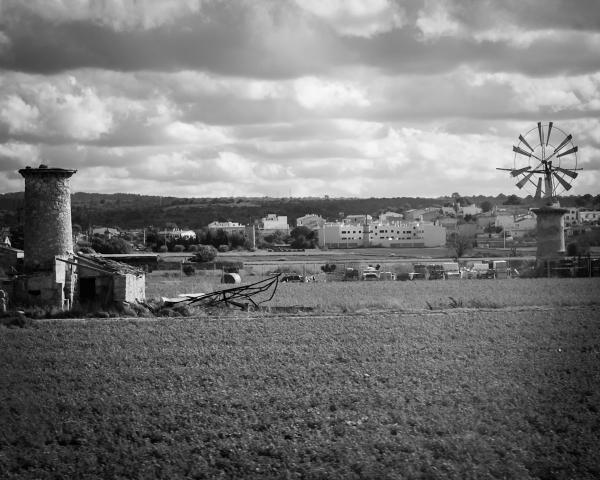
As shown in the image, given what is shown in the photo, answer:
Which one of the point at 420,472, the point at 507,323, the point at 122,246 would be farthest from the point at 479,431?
the point at 122,246

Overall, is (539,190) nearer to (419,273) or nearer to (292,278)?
(419,273)

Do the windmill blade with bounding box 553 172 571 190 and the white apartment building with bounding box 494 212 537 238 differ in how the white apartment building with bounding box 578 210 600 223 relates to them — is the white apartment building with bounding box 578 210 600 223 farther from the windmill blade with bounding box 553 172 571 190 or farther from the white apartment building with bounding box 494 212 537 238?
the windmill blade with bounding box 553 172 571 190

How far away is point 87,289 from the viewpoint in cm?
2366

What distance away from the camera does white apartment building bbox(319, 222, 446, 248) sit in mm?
114688

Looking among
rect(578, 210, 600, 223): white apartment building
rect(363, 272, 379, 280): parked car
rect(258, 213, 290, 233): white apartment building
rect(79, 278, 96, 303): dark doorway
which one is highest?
rect(578, 210, 600, 223): white apartment building

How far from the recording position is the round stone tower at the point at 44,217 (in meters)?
22.9

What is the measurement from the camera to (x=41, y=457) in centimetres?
1034

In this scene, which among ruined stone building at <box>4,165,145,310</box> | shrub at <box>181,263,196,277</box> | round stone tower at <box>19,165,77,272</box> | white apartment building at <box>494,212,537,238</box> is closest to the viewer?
ruined stone building at <box>4,165,145,310</box>

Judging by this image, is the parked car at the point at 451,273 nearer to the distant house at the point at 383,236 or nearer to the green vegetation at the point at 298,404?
the green vegetation at the point at 298,404

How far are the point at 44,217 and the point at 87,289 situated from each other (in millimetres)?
2267

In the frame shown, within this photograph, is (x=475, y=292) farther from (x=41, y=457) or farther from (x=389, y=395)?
(x=41, y=457)

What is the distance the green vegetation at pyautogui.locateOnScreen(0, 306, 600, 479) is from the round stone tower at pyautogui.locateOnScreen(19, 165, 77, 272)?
427 cm

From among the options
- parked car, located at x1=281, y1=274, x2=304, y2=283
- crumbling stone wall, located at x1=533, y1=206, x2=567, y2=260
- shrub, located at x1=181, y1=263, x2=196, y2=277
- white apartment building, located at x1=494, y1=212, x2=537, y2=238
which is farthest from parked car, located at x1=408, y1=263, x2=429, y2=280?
white apartment building, located at x1=494, y1=212, x2=537, y2=238

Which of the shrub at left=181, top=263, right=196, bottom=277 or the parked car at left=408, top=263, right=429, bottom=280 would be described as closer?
the parked car at left=408, top=263, right=429, bottom=280
